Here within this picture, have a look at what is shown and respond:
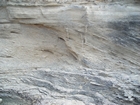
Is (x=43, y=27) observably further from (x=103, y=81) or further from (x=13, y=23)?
(x=103, y=81)

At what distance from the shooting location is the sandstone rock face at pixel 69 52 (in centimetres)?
194

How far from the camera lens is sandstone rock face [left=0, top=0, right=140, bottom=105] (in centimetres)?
194

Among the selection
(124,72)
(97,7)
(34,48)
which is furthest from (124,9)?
(34,48)

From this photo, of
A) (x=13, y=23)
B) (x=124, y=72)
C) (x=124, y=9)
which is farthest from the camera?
(x=13, y=23)

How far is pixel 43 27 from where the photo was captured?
7.02 ft

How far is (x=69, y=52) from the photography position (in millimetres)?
2164

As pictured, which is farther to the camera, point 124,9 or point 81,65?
point 81,65

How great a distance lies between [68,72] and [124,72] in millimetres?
503

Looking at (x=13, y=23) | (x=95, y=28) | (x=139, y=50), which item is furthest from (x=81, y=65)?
(x=13, y=23)

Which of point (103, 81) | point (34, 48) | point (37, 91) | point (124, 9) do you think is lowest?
point (37, 91)

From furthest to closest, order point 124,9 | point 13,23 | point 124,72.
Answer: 1. point 13,23
2. point 124,72
3. point 124,9

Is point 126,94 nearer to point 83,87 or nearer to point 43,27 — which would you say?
point 83,87

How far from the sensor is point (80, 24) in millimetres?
1993

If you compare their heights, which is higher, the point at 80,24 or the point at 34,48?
the point at 80,24
